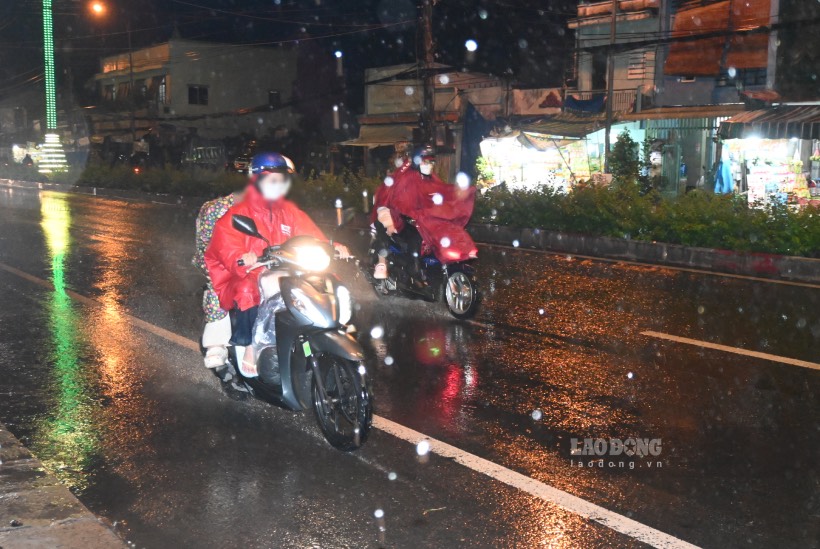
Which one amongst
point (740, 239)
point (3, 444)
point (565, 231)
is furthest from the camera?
point (565, 231)

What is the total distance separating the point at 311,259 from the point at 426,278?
4.23 metres

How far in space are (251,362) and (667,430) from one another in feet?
8.85

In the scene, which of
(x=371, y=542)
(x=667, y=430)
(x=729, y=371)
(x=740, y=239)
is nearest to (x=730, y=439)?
(x=667, y=430)

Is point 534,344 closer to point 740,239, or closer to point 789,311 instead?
point 789,311

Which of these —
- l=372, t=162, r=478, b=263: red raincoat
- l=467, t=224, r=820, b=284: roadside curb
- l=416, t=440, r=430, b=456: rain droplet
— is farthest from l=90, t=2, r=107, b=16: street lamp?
l=416, t=440, r=430, b=456: rain droplet

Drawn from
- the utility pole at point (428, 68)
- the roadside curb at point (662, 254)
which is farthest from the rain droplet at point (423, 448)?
the utility pole at point (428, 68)

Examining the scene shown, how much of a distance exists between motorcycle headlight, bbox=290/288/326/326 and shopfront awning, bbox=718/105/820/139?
643 inches

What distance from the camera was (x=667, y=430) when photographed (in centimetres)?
536

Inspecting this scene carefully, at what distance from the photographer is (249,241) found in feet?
18.0

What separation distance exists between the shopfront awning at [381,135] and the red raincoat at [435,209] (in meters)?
24.9

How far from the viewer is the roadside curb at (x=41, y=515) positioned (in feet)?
11.9

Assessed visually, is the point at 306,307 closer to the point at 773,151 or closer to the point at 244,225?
the point at 244,225

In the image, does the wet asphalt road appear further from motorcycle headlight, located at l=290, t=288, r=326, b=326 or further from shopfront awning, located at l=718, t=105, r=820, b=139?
shopfront awning, located at l=718, t=105, r=820, b=139

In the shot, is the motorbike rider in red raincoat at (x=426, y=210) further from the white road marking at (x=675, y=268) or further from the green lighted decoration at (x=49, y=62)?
the green lighted decoration at (x=49, y=62)
